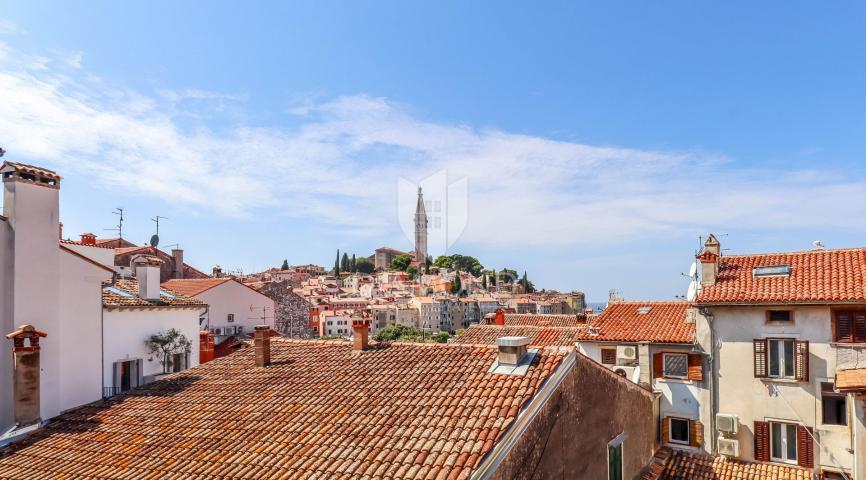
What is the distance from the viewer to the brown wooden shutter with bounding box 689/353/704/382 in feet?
60.0

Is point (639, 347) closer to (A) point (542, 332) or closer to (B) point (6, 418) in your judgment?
(A) point (542, 332)

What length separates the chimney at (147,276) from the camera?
15375 mm

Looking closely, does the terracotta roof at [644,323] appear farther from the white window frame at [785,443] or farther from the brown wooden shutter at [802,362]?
the white window frame at [785,443]

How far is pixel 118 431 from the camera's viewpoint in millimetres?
8805

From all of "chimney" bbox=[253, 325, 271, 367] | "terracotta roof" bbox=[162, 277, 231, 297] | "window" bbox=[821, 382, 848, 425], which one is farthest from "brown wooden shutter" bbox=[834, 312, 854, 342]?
"terracotta roof" bbox=[162, 277, 231, 297]

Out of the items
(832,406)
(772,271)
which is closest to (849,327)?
(832,406)

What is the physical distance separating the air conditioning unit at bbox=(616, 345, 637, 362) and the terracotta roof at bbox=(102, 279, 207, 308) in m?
15.4

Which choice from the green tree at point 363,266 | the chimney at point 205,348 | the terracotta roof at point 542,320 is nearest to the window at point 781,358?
the chimney at point 205,348

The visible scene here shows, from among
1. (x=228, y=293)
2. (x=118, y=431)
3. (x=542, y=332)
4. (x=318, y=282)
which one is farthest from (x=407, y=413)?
(x=318, y=282)

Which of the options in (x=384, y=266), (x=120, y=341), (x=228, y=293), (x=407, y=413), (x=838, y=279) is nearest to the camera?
(x=407, y=413)

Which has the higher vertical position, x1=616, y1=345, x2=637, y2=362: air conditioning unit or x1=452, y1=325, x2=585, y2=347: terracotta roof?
x1=616, y1=345, x2=637, y2=362: air conditioning unit

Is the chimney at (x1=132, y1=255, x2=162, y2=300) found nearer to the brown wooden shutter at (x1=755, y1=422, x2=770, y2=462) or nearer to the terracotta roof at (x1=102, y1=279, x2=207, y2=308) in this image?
the terracotta roof at (x1=102, y1=279, x2=207, y2=308)

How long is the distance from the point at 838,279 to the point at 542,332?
15.9m

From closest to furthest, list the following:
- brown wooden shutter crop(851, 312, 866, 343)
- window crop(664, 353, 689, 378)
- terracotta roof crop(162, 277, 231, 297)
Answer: brown wooden shutter crop(851, 312, 866, 343) < window crop(664, 353, 689, 378) < terracotta roof crop(162, 277, 231, 297)
